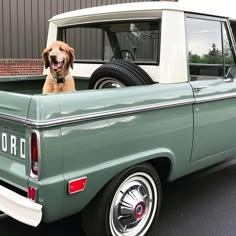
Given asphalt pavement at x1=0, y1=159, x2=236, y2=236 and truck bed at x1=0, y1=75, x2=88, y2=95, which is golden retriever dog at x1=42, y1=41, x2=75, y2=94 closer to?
truck bed at x1=0, y1=75, x2=88, y2=95

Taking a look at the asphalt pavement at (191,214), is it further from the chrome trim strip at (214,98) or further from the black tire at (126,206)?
the chrome trim strip at (214,98)

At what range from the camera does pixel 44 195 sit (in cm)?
235

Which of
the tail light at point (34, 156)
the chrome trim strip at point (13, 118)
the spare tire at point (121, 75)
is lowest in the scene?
the tail light at point (34, 156)

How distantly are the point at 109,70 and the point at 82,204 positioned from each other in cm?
126

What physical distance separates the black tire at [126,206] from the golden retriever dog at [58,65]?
48.6 inches

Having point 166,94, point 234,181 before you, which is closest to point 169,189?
point 234,181

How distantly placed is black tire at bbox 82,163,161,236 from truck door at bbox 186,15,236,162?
0.56m

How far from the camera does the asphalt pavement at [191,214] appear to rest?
3424 millimetres

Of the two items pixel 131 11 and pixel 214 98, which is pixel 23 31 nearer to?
pixel 131 11

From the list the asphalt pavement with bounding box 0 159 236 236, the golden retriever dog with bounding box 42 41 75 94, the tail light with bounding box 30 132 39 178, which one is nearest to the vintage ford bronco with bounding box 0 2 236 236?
the tail light with bounding box 30 132 39 178

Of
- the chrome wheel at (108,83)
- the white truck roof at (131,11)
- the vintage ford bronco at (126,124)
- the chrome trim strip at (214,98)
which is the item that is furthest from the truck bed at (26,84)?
the chrome trim strip at (214,98)

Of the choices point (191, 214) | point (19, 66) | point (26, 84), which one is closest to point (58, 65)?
point (26, 84)

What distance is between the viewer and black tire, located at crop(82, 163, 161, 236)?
8.95 ft

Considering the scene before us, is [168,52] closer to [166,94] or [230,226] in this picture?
[166,94]
